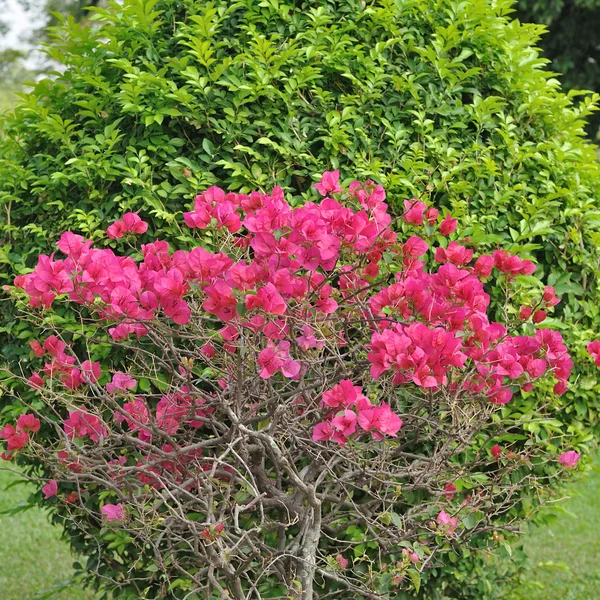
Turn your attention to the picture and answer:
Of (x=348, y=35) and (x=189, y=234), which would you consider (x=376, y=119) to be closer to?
(x=348, y=35)

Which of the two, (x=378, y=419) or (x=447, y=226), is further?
(x=447, y=226)

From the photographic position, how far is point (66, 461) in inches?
110

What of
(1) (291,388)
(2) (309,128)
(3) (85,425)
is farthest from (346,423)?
(2) (309,128)

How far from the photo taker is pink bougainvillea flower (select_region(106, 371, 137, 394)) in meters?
2.83

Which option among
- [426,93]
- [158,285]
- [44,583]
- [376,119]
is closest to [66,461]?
[158,285]

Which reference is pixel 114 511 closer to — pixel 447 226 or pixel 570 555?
pixel 447 226

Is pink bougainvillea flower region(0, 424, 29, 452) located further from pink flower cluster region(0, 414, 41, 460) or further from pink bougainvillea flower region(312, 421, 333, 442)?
pink bougainvillea flower region(312, 421, 333, 442)

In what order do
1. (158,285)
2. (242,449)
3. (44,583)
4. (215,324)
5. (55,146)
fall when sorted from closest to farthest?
(158,285), (242,449), (215,324), (55,146), (44,583)

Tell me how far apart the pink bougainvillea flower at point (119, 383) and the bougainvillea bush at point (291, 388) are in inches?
0.4

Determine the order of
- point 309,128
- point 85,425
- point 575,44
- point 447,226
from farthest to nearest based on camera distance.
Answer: point 575,44
point 309,128
point 447,226
point 85,425

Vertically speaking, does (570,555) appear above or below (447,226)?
below

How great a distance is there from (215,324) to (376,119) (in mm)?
1057

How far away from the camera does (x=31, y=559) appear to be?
6.16 metres

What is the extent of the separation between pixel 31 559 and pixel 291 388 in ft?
13.1
